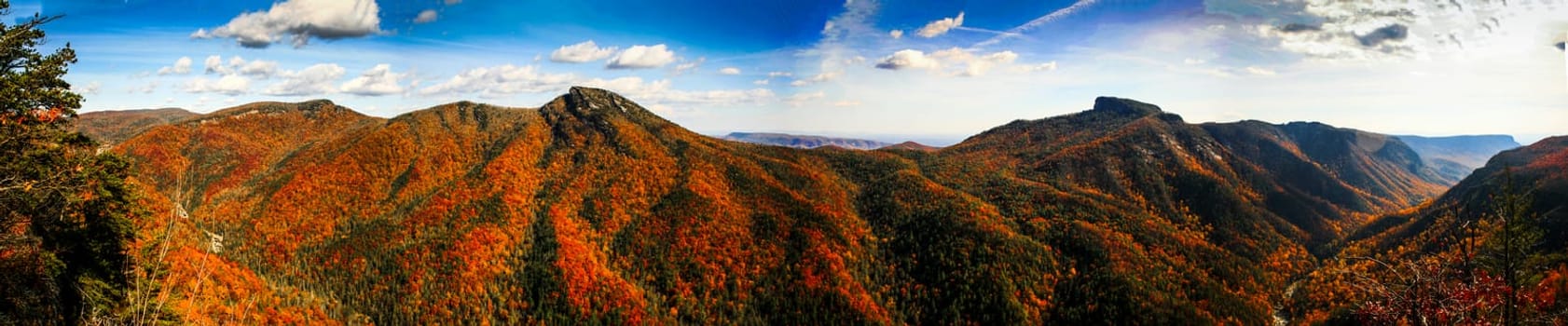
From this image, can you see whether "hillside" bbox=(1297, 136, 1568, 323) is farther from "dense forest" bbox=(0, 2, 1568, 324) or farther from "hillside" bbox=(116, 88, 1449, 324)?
"hillside" bbox=(116, 88, 1449, 324)


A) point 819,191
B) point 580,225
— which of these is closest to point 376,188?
point 580,225

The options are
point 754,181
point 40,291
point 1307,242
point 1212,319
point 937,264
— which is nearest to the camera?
point 40,291

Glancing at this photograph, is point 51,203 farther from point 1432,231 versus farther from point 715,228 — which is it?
point 1432,231

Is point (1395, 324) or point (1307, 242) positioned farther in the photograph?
point (1307, 242)

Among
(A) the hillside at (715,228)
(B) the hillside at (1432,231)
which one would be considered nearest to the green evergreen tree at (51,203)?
(A) the hillside at (715,228)

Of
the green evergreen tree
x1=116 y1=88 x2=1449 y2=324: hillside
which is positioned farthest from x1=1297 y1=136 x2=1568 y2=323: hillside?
the green evergreen tree

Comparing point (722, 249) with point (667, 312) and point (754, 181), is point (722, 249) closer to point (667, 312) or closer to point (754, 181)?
point (667, 312)

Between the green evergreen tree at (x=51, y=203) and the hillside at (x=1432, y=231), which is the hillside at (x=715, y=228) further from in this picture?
the green evergreen tree at (x=51, y=203)
